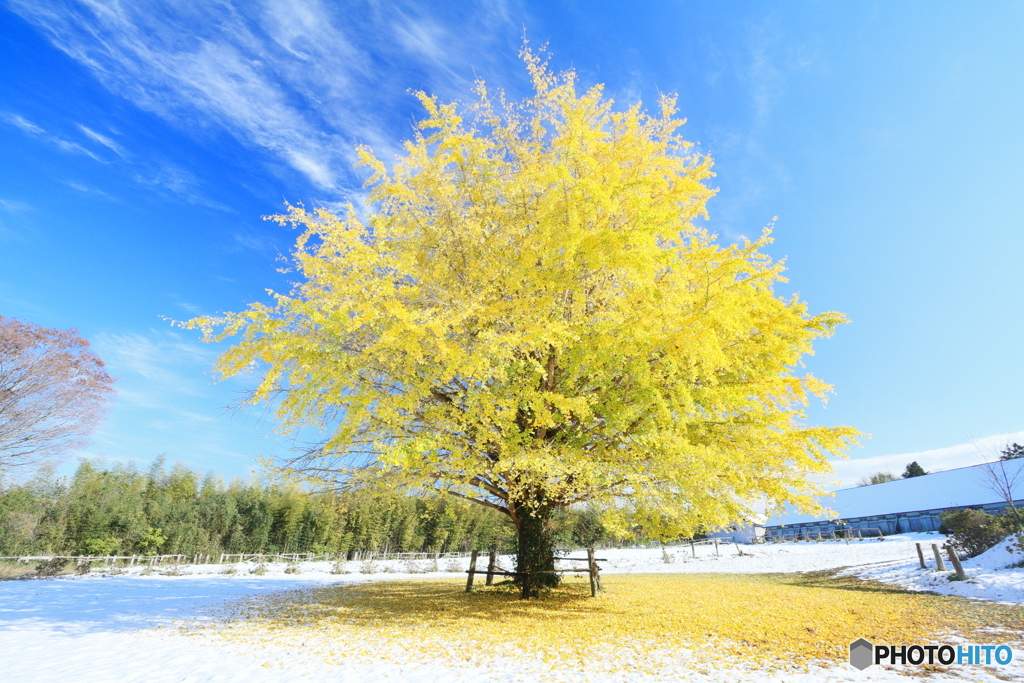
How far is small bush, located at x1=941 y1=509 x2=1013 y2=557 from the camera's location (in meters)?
12.8

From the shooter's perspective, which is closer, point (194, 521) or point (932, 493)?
point (194, 521)

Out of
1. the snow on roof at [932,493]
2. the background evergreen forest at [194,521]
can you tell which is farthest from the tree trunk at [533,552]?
the snow on roof at [932,493]

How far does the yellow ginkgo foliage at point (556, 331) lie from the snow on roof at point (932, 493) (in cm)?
2132

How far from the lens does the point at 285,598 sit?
1044 centimetres

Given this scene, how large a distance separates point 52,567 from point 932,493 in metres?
47.0

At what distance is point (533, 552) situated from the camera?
10.0m

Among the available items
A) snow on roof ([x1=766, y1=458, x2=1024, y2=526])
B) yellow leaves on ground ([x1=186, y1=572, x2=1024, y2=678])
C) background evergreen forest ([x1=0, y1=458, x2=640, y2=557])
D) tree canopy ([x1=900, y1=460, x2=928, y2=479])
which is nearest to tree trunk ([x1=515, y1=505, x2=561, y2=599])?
yellow leaves on ground ([x1=186, y1=572, x2=1024, y2=678])

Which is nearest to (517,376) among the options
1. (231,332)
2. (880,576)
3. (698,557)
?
(231,332)

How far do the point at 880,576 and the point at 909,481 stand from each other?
30.2 m
